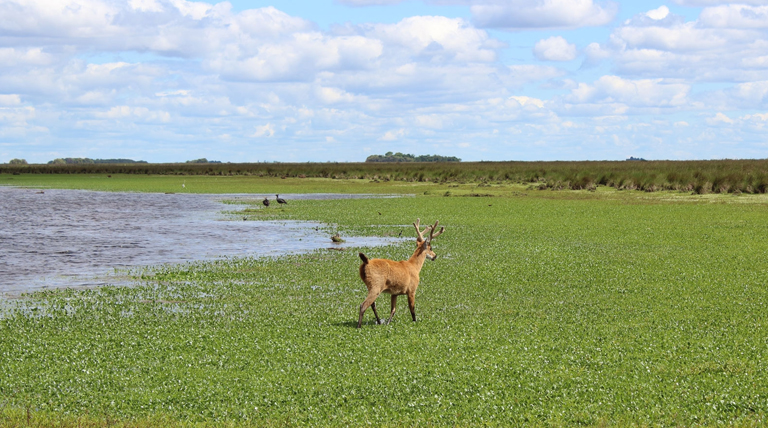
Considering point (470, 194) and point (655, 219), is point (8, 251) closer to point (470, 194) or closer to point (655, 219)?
point (655, 219)

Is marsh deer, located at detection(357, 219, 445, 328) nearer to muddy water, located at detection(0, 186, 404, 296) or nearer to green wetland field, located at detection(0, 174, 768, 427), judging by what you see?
green wetland field, located at detection(0, 174, 768, 427)

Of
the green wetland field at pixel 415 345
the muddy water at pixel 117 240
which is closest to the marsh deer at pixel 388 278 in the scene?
the green wetland field at pixel 415 345

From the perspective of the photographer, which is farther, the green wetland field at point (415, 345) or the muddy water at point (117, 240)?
→ the muddy water at point (117, 240)

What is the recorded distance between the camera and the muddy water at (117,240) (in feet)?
76.2

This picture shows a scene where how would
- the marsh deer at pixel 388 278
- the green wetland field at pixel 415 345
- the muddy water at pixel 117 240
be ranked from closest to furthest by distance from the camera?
1. the green wetland field at pixel 415 345
2. the marsh deer at pixel 388 278
3. the muddy water at pixel 117 240

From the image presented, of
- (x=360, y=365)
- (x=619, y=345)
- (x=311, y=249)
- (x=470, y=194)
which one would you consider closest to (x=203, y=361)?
(x=360, y=365)

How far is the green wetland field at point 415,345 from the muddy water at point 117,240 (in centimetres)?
247

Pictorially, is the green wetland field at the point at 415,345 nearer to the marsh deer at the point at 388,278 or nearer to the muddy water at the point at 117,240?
the marsh deer at the point at 388,278

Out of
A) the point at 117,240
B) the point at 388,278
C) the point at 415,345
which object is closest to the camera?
the point at 415,345

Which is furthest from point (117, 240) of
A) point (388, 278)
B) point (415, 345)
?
point (415, 345)

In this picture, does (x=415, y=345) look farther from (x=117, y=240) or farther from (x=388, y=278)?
(x=117, y=240)

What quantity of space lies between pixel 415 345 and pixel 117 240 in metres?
22.9

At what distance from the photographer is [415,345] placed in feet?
41.9

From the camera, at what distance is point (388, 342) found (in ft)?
42.5
